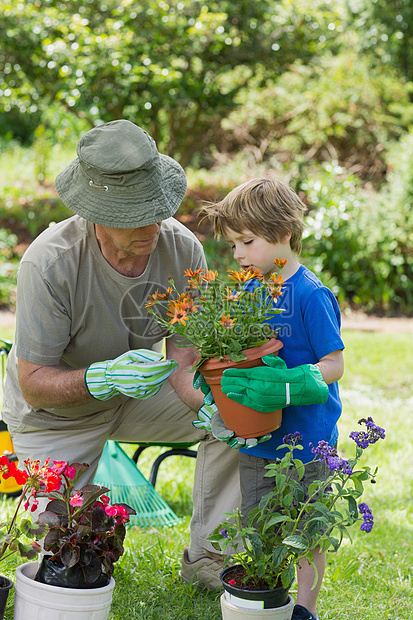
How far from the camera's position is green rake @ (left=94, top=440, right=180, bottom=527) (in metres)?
2.85

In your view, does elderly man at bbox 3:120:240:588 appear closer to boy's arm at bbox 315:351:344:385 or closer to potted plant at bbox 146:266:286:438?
potted plant at bbox 146:266:286:438

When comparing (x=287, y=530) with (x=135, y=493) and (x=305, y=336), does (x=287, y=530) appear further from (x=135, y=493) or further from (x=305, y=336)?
(x=135, y=493)

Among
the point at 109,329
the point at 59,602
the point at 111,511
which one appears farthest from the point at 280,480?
the point at 109,329

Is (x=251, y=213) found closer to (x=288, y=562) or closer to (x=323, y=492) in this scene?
(x=323, y=492)

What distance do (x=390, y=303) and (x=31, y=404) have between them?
586cm

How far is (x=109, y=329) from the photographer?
2.36 m

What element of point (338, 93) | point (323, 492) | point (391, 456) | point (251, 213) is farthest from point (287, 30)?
point (323, 492)

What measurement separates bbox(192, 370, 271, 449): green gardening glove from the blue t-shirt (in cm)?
15

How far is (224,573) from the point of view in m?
1.84

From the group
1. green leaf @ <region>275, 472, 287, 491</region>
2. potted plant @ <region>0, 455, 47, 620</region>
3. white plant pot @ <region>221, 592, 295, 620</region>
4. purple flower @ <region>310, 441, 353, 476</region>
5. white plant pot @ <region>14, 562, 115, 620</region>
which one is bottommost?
white plant pot @ <region>221, 592, 295, 620</region>

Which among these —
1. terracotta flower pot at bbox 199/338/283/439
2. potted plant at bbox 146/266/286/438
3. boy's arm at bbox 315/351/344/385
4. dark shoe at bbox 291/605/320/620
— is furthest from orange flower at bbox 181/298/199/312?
dark shoe at bbox 291/605/320/620

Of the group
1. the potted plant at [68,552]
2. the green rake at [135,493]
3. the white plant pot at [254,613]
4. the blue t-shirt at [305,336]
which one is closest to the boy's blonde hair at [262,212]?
the blue t-shirt at [305,336]

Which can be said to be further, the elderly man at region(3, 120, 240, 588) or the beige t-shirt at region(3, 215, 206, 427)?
the beige t-shirt at region(3, 215, 206, 427)

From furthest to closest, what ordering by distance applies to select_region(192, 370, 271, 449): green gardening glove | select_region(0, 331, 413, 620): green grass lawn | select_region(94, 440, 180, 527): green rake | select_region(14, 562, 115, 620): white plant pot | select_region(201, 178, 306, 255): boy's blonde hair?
select_region(94, 440, 180, 527): green rake < select_region(0, 331, 413, 620): green grass lawn < select_region(201, 178, 306, 255): boy's blonde hair < select_region(192, 370, 271, 449): green gardening glove < select_region(14, 562, 115, 620): white plant pot
